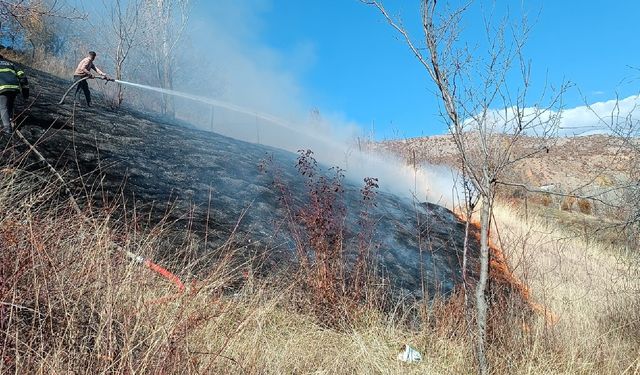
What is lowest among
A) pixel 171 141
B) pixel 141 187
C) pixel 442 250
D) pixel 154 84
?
pixel 442 250

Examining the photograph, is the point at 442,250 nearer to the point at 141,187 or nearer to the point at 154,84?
the point at 141,187

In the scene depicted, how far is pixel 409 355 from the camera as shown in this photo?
3904mm

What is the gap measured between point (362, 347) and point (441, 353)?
744mm

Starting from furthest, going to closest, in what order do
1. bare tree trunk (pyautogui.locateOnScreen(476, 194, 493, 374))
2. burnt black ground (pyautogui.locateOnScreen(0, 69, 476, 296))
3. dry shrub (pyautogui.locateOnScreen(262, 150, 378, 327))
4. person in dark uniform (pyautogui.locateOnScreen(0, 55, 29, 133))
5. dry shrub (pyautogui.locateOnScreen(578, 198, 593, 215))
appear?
dry shrub (pyautogui.locateOnScreen(578, 198, 593, 215)) < person in dark uniform (pyautogui.locateOnScreen(0, 55, 29, 133)) < burnt black ground (pyautogui.locateOnScreen(0, 69, 476, 296)) < dry shrub (pyautogui.locateOnScreen(262, 150, 378, 327)) < bare tree trunk (pyautogui.locateOnScreen(476, 194, 493, 374))

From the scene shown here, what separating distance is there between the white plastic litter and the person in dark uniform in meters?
7.13

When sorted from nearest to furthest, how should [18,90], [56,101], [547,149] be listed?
[547,149]
[18,90]
[56,101]

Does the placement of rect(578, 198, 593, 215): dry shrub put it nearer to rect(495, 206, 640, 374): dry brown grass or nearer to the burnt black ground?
the burnt black ground

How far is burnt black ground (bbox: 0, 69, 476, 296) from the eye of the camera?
6715 mm

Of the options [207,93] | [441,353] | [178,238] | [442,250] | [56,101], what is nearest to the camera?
[441,353]

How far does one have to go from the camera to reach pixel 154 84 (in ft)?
94.8

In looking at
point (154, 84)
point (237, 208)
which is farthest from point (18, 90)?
point (154, 84)

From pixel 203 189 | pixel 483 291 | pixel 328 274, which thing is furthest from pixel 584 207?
pixel 483 291

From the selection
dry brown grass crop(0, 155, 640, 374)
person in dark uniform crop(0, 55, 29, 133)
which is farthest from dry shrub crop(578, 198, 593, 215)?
person in dark uniform crop(0, 55, 29, 133)

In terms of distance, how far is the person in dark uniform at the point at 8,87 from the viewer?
7.49m
